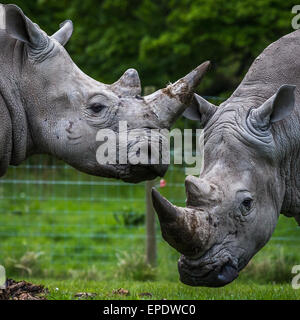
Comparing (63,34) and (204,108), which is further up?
(63,34)

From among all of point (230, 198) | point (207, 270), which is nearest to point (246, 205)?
point (230, 198)

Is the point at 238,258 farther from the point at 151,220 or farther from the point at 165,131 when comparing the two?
the point at 151,220

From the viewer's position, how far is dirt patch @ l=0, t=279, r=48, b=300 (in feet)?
17.4

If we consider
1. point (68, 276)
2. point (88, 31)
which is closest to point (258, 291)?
point (68, 276)

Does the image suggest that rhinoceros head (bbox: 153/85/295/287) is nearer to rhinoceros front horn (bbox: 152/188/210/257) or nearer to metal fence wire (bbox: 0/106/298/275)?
rhinoceros front horn (bbox: 152/188/210/257)

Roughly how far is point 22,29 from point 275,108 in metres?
1.92

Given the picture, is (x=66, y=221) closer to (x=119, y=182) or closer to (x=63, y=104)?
(x=119, y=182)

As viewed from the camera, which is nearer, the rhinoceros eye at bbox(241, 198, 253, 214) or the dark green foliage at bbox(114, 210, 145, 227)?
the rhinoceros eye at bbox(241, 198, 253, 214)

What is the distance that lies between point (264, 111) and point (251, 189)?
61 centimetres

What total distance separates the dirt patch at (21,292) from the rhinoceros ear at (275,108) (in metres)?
2.09

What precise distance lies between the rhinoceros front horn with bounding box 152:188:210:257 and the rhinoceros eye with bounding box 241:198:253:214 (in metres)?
0.33

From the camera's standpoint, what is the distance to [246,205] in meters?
5.06

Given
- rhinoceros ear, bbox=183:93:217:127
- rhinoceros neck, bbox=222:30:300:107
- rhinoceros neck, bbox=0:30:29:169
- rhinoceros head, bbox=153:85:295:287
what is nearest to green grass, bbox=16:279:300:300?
rhinoceros head, bbox=153:85:295:287
